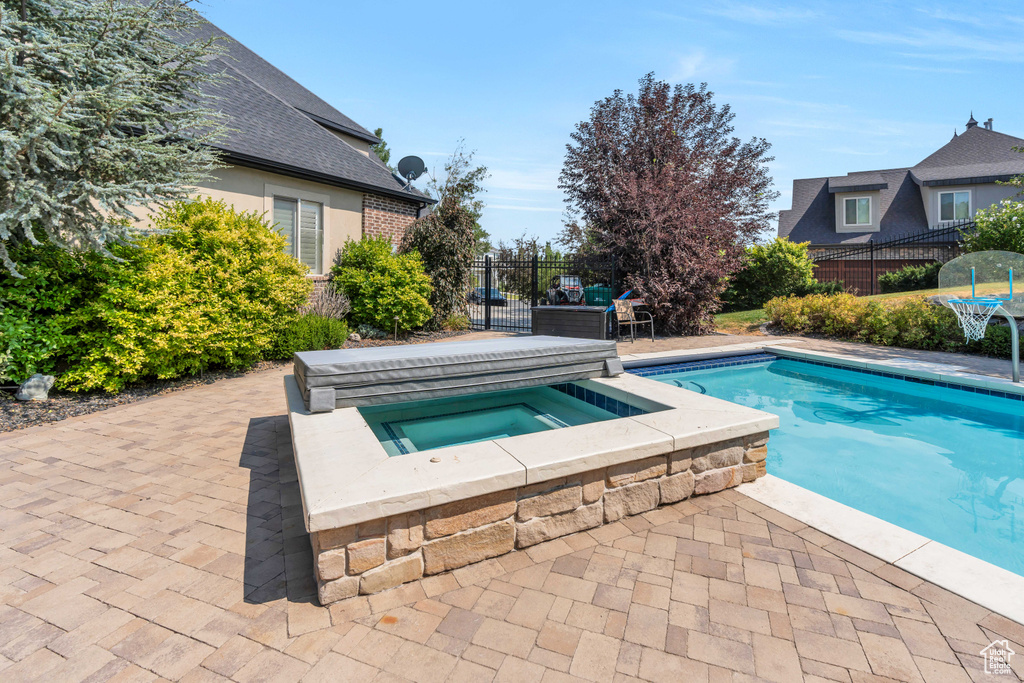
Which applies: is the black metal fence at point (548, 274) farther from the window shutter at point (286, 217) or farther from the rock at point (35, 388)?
the rock at point (35, 388)

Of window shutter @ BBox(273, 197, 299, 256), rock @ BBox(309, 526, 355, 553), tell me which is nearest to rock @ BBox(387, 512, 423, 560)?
rock @ BBox(309, 526, 355, 553)

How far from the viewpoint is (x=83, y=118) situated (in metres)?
4.55

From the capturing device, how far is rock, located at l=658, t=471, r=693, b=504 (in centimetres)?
263

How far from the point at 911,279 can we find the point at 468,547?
17582 millimetres

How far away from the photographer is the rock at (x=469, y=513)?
201cm

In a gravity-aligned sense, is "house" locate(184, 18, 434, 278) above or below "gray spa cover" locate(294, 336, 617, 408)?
above

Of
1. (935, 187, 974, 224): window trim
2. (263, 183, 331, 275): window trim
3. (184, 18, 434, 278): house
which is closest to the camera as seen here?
(184, 18, 434, 278): house

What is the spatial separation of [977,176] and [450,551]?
24268 mm

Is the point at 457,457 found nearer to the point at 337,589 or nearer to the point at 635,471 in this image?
the point at 337,589

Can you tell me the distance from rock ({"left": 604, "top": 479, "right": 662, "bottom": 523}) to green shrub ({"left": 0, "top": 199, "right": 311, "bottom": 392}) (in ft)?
16.3

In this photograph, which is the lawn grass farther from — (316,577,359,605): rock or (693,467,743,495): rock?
(316,577,359,605): rock

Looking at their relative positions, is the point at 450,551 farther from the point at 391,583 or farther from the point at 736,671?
the point at 736,671

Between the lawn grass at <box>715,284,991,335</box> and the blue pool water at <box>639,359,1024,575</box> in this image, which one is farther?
the lawn grass at <box>715,284,991,335</box>

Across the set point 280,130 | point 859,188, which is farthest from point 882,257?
point 280,130
